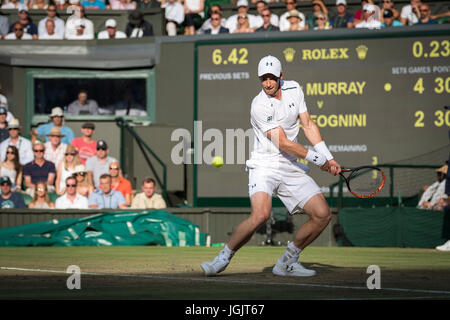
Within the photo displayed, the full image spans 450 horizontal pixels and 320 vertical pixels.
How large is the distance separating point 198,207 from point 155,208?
928 millimetres

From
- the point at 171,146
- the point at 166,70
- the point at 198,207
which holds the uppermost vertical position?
the point at 166,70

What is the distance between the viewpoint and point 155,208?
15508 mm

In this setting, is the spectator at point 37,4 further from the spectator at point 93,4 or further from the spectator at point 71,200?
the spectator at point 71,200

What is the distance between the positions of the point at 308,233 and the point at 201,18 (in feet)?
39.6

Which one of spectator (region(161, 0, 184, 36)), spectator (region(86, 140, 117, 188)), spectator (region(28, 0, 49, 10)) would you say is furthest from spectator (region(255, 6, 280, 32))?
spectator (region(28, 0, 49, 10))

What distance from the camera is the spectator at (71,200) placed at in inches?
611

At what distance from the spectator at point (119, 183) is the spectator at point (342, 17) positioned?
5589 millimetres

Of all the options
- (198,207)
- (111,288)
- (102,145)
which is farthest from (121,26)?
(111,288)

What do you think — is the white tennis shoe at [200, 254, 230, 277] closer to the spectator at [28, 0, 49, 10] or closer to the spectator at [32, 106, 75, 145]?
the spectator at [32, 106, 75, 145]

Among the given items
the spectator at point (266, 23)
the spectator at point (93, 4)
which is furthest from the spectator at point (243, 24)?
the spectator at point (93, 4)
